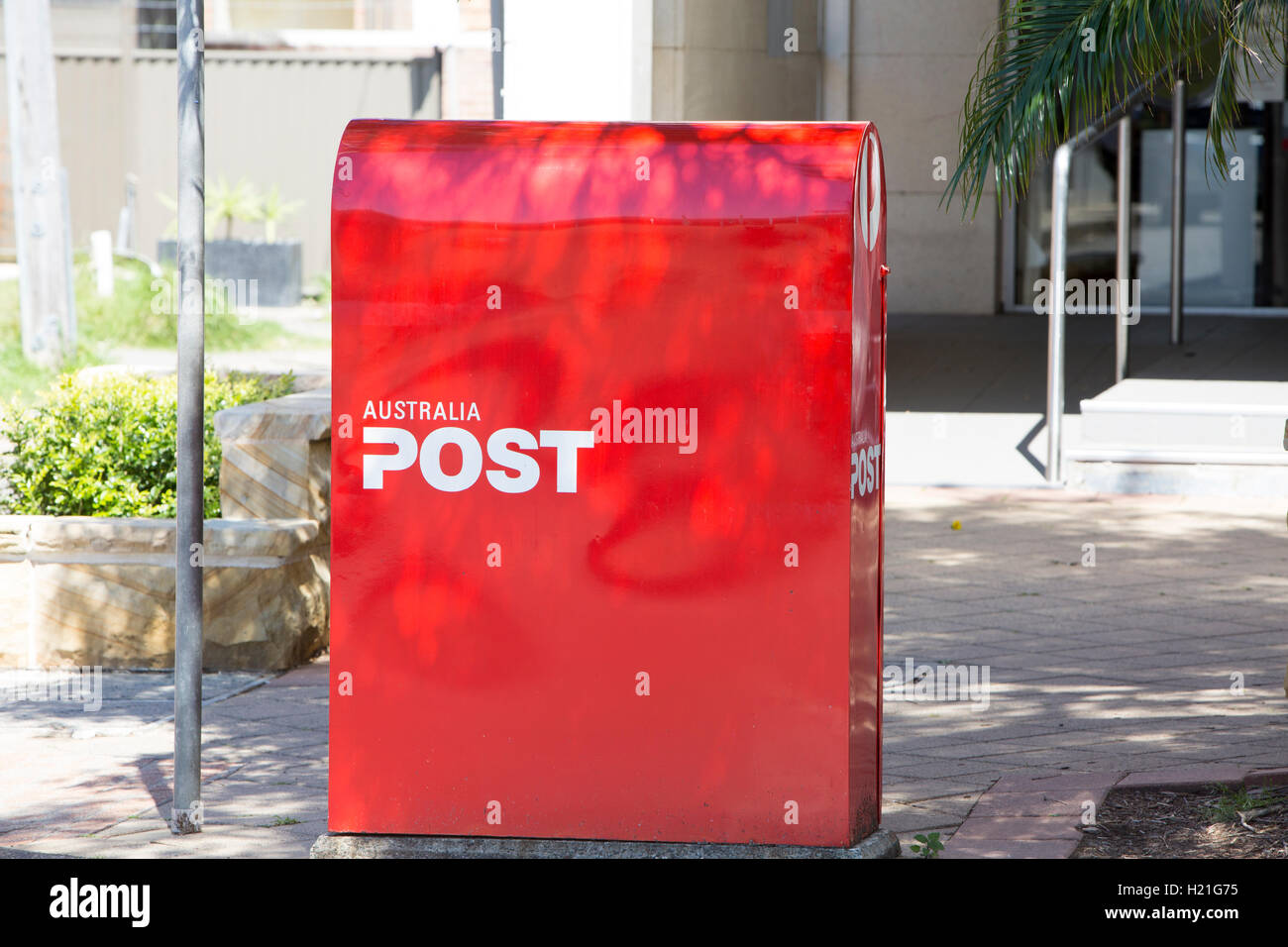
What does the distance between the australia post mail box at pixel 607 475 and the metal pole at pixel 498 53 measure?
5.63m

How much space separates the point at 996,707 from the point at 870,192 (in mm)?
2523

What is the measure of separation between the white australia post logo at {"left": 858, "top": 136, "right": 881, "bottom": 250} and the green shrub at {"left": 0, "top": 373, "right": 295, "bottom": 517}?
378 cm

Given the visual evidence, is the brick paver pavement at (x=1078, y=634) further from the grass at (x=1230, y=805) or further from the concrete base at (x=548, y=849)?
the concrete base at (x=548, y=849)

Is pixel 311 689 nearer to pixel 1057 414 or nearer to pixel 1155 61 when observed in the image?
pixel 1155 61

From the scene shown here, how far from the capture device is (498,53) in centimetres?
936

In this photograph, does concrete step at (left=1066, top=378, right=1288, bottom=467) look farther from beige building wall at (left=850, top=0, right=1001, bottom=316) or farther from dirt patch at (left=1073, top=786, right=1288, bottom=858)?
beige building wall at (left=850, top=0, right=1001, bottom=316)

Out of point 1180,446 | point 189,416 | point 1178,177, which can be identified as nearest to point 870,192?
point 189,416

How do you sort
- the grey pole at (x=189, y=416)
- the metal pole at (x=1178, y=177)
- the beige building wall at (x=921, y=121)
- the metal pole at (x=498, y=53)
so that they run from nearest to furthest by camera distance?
the grey pole at (x=189, y=416) < the metal pole at (x=498, y=53) < the metal pole at (x=1178, y=177) < the beige building wall at (x=921, y=121)

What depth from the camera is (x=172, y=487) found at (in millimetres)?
6773

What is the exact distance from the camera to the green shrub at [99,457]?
6.65 meters

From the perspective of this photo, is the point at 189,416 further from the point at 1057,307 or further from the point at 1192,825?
the point at 1057,307

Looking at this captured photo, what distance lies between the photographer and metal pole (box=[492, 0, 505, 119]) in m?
9.32

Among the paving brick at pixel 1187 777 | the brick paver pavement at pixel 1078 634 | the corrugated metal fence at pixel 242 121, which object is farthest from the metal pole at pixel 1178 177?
the corrugated metal fence at pixel 242 121
